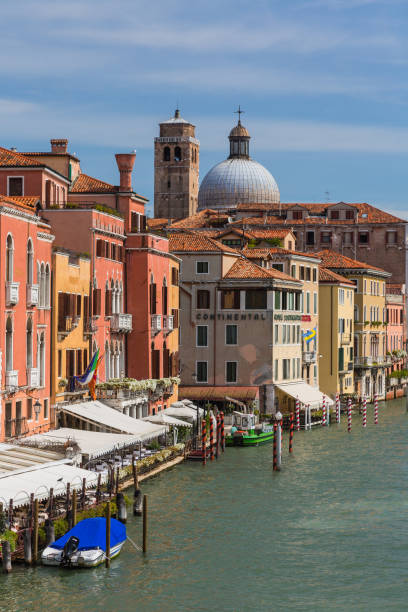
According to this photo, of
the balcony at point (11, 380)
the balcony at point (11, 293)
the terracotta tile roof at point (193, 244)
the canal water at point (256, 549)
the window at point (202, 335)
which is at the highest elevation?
the terracotta tile roof at point (193, 244)

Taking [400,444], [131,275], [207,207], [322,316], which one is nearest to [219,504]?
[131,275]

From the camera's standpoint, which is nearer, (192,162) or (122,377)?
(122,377)

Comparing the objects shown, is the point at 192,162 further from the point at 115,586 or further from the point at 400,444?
the point at 115,586

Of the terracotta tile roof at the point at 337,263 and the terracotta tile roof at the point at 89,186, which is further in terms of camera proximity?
the terracotta tile roof at the point at 337,263

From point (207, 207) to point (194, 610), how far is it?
271 ft

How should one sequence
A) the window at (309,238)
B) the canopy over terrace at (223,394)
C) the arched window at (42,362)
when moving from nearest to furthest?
the arched window at (42,362) → the canopy over terrace at (223,394) → the window at (309,238)

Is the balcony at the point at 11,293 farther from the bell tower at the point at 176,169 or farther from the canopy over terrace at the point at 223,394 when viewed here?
the bell tower at the point at 176,169

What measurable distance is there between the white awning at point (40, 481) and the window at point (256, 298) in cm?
2869

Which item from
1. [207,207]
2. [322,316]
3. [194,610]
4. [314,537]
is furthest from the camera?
[207,207]

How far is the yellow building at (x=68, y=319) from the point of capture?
3988cm

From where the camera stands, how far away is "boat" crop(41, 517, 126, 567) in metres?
27.0

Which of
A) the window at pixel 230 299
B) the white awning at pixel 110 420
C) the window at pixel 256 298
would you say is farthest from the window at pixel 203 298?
the white awning at pixel 110 420

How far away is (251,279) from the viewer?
59.4m

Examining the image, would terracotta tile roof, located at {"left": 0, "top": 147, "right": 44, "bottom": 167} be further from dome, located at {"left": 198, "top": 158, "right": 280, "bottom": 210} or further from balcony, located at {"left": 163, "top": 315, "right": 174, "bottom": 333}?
dome, located at {"left": 198, "top": 158, "right": 280, "bottom": 210}
